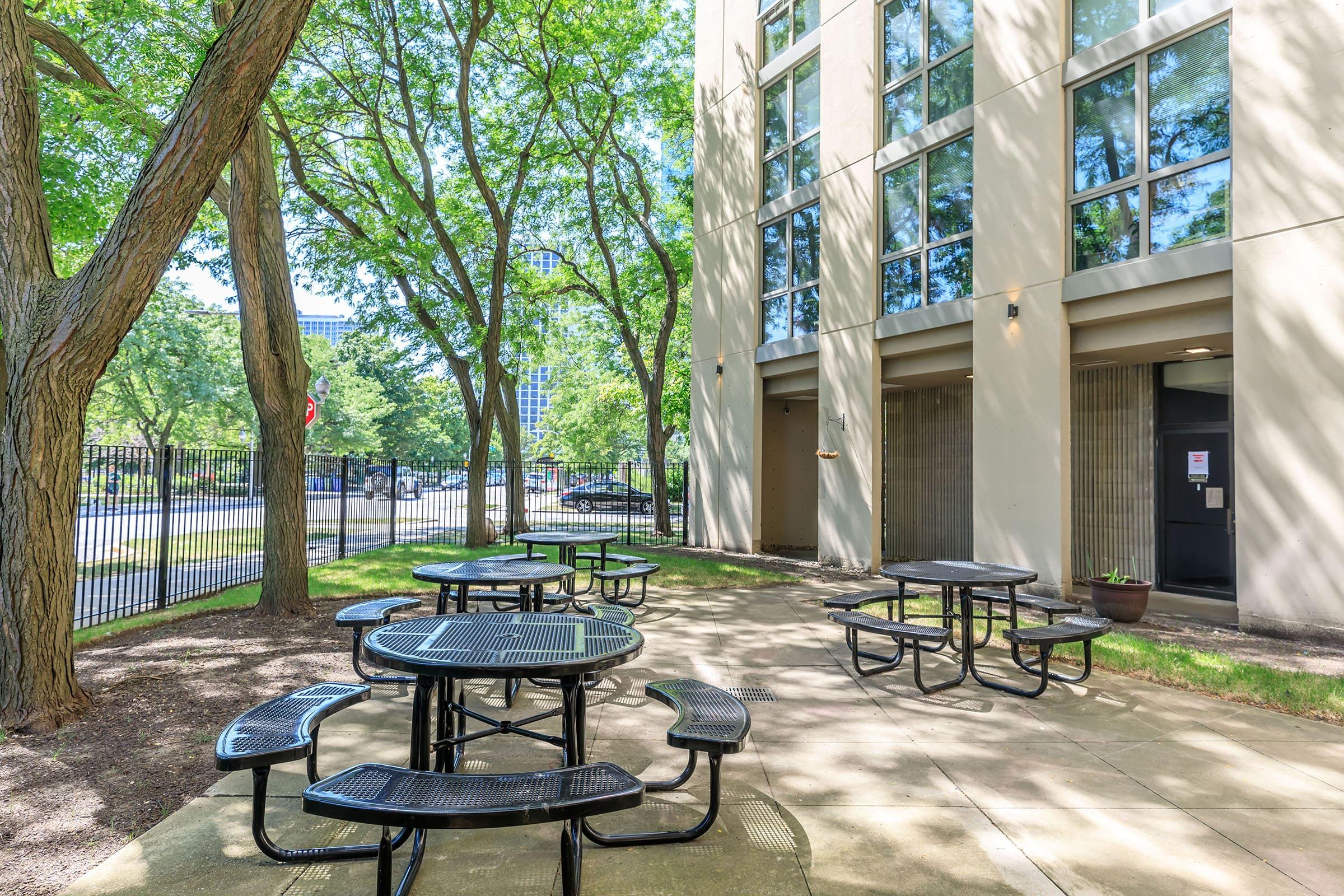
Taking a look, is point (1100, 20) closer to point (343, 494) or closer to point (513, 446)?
point (343, 494)

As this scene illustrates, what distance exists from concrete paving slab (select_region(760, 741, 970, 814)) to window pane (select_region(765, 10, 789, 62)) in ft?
47.5

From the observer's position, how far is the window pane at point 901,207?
38.8ft

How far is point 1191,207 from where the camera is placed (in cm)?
836

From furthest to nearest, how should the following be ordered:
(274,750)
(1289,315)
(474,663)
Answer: (1289,315) < (474,663) < (274,750)

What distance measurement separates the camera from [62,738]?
444cm

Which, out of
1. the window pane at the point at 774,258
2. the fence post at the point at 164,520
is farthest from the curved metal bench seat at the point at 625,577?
the window pane at the point at 774,258

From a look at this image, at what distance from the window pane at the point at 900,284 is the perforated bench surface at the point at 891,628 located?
22.9ft

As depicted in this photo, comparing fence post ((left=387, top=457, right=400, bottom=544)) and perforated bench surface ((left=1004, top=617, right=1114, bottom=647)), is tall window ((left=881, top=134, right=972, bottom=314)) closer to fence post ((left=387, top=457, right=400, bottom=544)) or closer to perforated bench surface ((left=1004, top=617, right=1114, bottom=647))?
perforated bench surface ((left=1004, top=617, right=1114, bottom=647))

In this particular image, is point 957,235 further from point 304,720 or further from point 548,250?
point 548,250

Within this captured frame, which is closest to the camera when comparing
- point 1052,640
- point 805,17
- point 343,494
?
point 1052,640

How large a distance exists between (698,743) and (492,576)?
8.53ft

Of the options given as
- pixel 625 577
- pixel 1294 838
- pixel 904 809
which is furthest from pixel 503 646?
pixel 625 577

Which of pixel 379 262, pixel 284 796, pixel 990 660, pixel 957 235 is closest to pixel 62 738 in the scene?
pixel 284 796

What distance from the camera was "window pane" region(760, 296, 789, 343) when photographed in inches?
579
